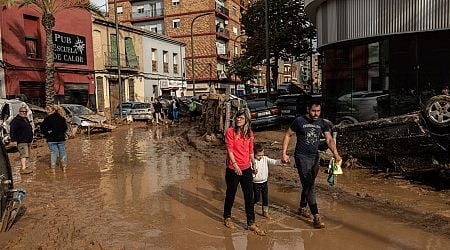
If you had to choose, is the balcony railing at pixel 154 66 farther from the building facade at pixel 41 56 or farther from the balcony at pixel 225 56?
the balcony at pixel 225 56

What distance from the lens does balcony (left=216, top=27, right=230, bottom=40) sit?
54.1 meters

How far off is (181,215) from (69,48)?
23.9 meters

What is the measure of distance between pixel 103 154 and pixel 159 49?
2815 centimetres

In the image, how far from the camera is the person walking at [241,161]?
5.60m

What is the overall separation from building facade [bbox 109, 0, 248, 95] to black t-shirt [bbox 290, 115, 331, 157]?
4468cm

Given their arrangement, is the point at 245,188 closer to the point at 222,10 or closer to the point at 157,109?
the point at 157,109

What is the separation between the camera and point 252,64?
3500cm

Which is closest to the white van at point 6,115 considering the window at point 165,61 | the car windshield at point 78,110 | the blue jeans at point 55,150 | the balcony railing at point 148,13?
the blue jeans at point 55,150

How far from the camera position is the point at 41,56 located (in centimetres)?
2514

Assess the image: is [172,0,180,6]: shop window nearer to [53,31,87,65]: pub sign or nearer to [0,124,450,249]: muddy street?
[53,31,87,65]: pub sign

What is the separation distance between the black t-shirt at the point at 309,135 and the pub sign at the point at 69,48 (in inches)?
923

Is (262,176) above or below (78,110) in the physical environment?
below

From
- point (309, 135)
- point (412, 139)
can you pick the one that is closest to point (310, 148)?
point (309, 135)

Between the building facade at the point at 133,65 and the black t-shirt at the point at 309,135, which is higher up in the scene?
the building facade at the point at 133,65
